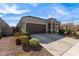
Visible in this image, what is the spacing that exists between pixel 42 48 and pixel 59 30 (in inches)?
69.0

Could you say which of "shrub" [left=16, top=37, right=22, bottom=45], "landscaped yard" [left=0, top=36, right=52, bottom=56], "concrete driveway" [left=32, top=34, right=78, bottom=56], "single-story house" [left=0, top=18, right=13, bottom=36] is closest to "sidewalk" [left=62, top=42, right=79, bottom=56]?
"concrete driveway" [left=32, top=34, right=78, bottom=56]

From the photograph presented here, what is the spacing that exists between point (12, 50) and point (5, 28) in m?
1.71

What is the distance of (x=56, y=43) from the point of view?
30.9 feet

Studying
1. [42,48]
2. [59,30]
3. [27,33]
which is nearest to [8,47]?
[27,33]

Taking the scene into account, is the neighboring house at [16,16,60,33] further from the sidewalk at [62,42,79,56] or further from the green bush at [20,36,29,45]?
the sidewalk at [62,42,79,56]

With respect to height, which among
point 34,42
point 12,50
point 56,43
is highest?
point 34,42

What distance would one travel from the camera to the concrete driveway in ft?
27.9

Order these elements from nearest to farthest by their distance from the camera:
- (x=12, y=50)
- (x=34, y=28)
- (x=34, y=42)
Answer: (x=12, y=50), (x=34, y=42), (x=34, y=28)

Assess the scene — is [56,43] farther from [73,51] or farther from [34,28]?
[34,28]

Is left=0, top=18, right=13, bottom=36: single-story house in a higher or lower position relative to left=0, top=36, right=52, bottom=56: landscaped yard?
higher

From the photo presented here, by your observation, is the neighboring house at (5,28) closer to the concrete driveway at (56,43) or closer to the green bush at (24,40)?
the green bush at (24,40)

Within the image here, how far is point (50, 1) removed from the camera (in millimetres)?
8242

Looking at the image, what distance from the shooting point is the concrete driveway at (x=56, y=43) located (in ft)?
27.9

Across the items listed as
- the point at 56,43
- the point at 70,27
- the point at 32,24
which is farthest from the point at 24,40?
the point at 70,27
